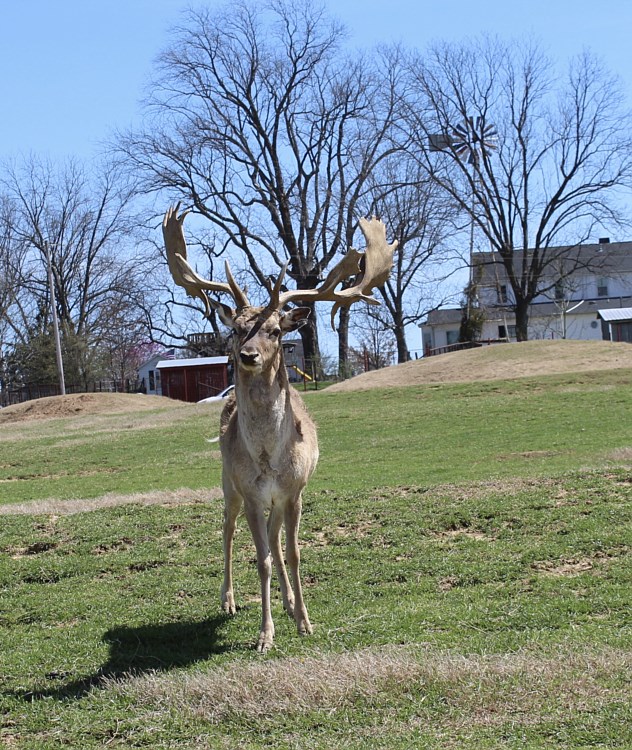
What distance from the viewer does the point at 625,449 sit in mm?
17188

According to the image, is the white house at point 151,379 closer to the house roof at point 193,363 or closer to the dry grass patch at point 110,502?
the house roof at point 193,363

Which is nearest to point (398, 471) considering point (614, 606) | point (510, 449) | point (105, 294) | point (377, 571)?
point (510, 449)

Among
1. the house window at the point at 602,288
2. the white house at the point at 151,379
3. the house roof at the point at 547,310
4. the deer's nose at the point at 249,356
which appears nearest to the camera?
the deer's nose at the point at 249,356

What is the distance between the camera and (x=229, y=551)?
920 centimetres

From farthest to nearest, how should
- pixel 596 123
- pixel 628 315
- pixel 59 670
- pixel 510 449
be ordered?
pixel 628 315 < pixel 596 123 < pixel 510 449 < pixel 59 670

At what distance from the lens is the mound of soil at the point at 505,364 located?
36.1 meters

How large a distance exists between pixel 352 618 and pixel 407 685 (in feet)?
6.65

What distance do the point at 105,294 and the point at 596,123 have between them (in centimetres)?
3978

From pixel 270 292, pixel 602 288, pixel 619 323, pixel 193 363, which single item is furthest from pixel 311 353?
pixel 270 292

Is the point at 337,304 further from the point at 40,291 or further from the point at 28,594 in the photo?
the point at 40,291

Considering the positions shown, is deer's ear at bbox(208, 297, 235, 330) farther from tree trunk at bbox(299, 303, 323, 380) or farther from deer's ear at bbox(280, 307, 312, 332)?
tree trunk at bbox(299, 303, 323, 380)

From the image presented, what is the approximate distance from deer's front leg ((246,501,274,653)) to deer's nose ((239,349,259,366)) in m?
1.22

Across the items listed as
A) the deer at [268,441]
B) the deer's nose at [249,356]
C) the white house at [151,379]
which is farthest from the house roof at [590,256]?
the deer's nose at [249,356]

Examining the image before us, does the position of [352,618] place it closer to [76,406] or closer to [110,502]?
[110,502]
